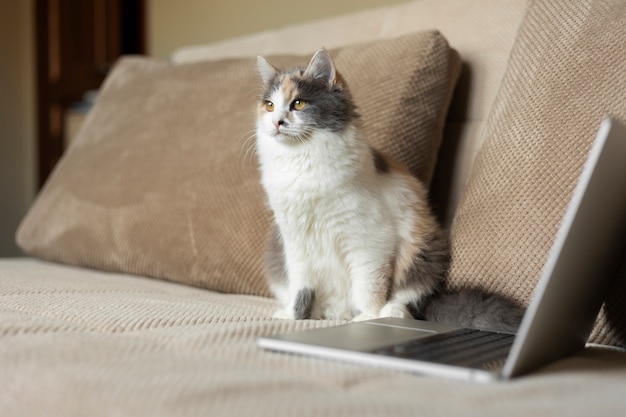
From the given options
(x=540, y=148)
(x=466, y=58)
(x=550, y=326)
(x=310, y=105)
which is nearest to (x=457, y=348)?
(x=550, y=326)

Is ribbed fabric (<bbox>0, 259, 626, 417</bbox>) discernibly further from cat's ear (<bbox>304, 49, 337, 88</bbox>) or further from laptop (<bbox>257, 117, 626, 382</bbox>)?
cat's ear (<bbox>304, 49, 337, 88</bbox>)

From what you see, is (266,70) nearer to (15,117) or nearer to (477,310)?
(477,310)

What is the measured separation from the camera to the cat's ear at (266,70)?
1.27 meters

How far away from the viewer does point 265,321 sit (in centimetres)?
94

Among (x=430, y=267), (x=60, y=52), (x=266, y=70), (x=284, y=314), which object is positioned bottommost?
(x=60, y=52)

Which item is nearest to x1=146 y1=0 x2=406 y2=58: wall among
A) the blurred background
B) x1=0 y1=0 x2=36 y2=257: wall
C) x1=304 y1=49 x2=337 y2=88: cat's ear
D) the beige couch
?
the blurred background

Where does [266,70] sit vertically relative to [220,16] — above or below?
above

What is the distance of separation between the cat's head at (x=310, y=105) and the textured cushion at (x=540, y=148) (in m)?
0.25

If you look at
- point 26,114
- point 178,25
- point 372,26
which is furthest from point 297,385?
point 26,114

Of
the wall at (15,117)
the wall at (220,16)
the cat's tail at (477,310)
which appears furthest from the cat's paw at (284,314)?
the wall at (15,117)

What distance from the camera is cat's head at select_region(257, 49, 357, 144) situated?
117 centimetres

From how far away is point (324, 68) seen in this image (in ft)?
3.90

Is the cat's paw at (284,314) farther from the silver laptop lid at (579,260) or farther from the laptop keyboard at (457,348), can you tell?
the silver laptop lid at (579,260)

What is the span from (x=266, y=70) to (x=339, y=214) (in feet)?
1.08
